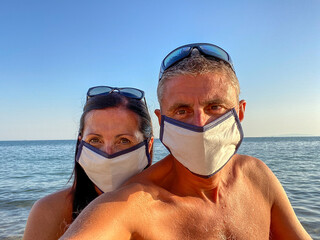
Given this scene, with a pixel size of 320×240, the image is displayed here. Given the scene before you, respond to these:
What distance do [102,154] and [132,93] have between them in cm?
88

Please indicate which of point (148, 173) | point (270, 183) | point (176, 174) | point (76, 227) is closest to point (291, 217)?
point (270, 183)

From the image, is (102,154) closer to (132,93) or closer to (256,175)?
(132,93)

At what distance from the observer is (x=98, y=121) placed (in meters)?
2.57

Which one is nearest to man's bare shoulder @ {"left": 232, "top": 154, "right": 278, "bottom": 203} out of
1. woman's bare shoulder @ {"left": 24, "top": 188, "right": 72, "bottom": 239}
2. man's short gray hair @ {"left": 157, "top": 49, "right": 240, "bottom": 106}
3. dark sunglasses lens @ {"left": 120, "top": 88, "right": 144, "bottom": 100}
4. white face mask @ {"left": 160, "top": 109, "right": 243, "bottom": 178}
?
white face mask @ {"left": 160, "top": 109, "right": 243, "bottom": 178}

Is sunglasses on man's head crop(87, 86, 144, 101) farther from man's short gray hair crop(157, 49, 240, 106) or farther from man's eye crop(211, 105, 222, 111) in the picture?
man's eye crop(211, 105, 222, 111)

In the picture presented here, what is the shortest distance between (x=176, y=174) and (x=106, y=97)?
110cm

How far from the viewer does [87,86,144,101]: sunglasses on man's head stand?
294 centimetres

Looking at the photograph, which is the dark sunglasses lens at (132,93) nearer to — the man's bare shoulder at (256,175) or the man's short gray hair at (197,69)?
the man's short gray hair at (197,69)

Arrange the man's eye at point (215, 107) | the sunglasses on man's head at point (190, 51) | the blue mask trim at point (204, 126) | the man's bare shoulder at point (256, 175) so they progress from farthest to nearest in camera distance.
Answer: the man's bare shoulder at point (256, 175) → the sunglasses on man's head at point (190, 51) → the man's eye at point (215, 107) → the blue mask trim at point (204, 126)

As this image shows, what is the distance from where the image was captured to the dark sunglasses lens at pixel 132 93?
2.96 metres

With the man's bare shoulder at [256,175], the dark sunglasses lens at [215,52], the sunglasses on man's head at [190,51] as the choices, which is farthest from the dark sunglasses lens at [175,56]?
the man's bare shoulder at [256,175]

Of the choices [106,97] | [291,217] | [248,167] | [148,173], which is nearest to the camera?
Answer: [148,173]

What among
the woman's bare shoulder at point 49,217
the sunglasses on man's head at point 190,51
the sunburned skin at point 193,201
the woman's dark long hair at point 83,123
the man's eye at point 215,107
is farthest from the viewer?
the woman's dark long hair at point 83,123

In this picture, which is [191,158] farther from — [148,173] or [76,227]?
[76,227]
